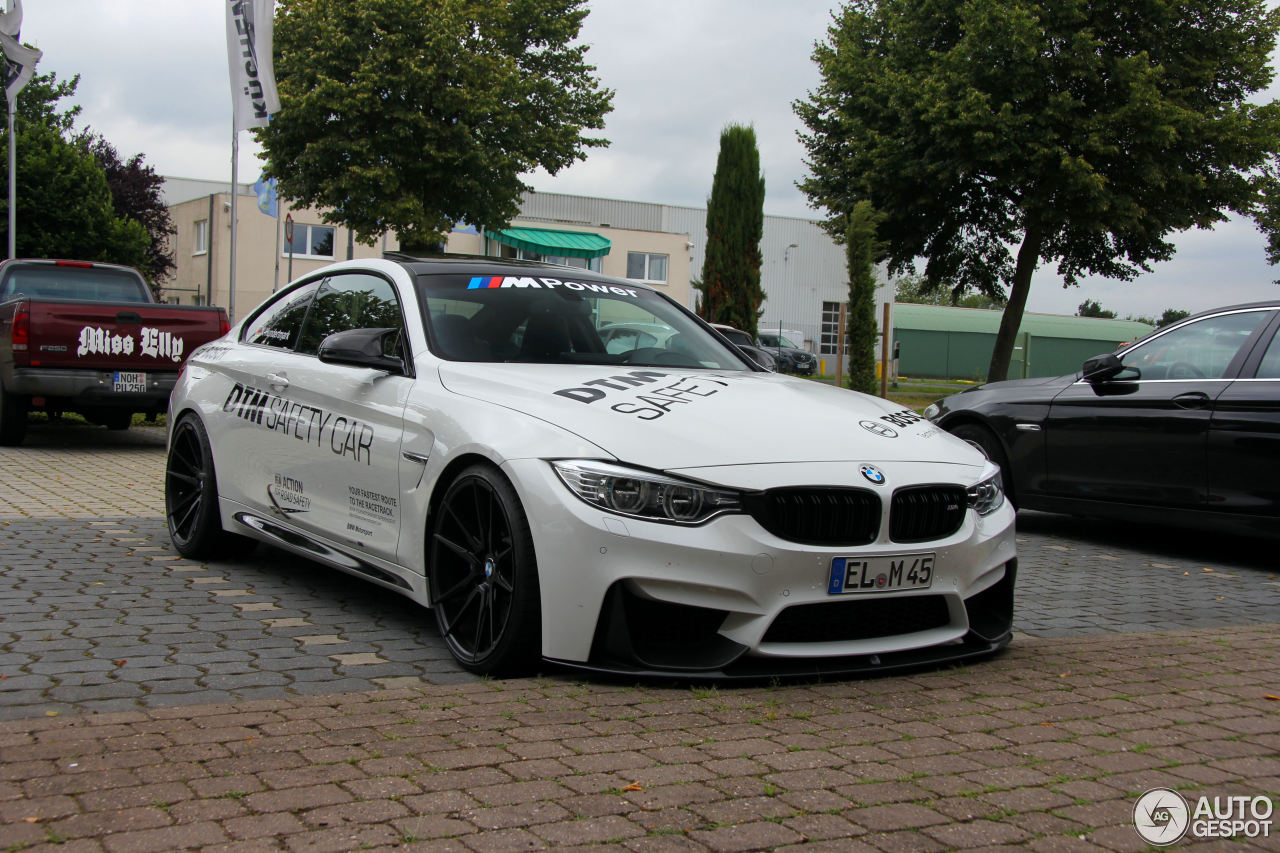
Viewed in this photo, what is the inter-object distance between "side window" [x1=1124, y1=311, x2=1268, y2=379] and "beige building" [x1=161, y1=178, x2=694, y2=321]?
32.5 meters

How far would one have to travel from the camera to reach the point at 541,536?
12.3ft

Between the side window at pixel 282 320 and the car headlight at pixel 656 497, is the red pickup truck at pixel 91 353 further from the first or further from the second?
the car headlight at pixel 656 497

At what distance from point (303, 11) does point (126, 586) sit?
24680 mm

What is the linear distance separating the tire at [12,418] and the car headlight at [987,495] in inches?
418

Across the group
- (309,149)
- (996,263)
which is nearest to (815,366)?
(996,263)

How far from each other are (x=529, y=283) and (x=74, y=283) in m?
11.4

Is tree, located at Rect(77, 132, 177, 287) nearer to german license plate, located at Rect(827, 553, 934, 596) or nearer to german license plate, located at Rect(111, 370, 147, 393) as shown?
german license plate, located at Rect(111, 370, 147, 393)

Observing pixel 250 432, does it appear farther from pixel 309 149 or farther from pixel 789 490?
pixel 309 149

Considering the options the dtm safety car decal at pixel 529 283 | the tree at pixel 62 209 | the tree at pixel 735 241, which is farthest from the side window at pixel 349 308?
the tree at pixel 62 209

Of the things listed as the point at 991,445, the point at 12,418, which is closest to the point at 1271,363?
the point at 991,445

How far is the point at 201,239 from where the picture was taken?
47469 millimetres

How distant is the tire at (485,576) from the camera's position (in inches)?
151

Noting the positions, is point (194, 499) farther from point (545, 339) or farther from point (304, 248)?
point (304, 248)

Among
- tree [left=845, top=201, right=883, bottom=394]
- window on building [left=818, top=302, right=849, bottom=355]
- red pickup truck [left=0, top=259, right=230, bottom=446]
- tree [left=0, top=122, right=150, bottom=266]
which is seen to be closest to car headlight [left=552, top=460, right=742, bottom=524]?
red pickup truck [left=0, top=259, right=230, bottom=446]
